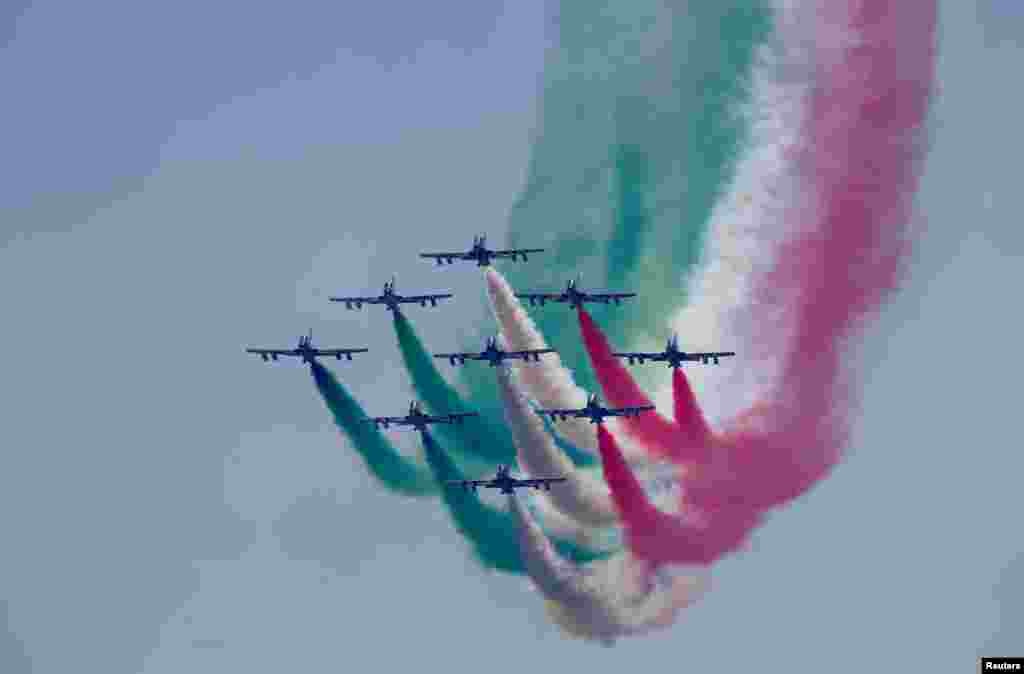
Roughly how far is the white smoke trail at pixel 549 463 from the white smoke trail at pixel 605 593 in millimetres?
1330

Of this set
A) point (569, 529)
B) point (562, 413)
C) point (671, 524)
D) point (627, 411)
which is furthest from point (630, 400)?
point (569, 529)

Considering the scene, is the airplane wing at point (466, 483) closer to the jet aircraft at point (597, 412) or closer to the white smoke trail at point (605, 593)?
the white smoke trail at point (605, 593)

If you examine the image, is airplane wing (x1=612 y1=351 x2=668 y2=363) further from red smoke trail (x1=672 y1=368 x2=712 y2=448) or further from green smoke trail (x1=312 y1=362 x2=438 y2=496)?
green smoke trail (x1=312 y1=362 x2=438 y2=496)

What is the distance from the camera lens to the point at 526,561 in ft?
334

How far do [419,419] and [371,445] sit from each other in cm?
204

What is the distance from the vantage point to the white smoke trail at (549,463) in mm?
101125

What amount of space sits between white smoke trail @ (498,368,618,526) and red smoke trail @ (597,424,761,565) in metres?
1.10

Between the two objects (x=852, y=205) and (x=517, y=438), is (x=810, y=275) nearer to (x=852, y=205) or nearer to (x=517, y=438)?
(x=852, y=205)

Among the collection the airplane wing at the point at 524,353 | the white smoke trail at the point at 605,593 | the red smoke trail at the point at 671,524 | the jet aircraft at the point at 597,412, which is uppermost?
the airplane wing at the point at 524,353

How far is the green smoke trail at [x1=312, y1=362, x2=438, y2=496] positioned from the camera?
10388 cm

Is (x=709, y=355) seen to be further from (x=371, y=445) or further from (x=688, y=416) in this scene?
(x=371, y=445)

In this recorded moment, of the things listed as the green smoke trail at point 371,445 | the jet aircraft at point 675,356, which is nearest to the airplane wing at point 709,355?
the jet aircraft at point 675,356

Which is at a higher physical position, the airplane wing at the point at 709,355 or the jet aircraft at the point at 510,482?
the airplane wing at the point at 709,355

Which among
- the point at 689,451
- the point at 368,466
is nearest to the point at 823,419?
the point at 689,451
